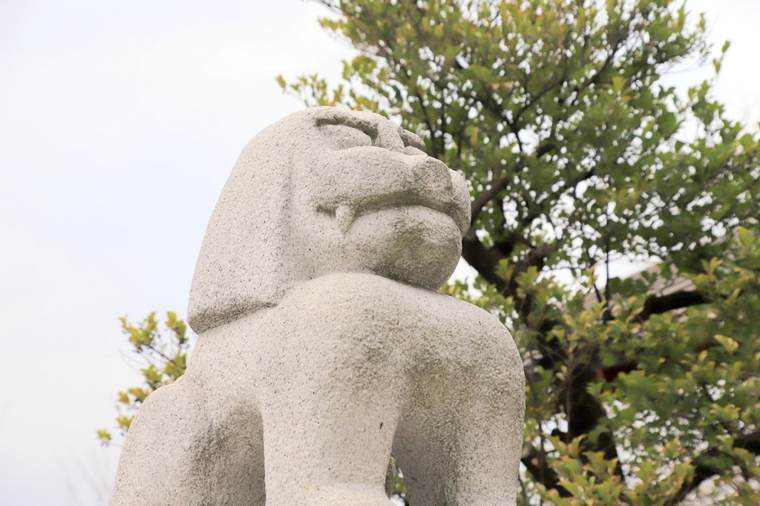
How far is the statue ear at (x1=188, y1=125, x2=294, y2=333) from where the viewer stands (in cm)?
200

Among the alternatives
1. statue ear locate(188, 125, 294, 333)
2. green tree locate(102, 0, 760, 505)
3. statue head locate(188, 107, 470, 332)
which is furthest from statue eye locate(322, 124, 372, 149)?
green tree locate(102, 0, 760, 505)

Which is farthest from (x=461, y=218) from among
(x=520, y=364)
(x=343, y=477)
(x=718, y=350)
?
(x=718, y=350)

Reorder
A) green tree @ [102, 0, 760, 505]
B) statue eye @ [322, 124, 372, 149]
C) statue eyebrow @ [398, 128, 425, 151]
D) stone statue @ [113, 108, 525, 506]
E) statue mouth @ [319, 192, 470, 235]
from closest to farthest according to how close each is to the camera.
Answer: stone statue @ [113, 108, 525, 506] → statue mouth @ [319, 192, 470, 235] → statue eye @ [322, 124, 372, 149] → statue eyebrow @ [398, 128, 425, 151] → green tree @ [102, 0, 760, 505]

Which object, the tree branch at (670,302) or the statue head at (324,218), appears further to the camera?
the tree branch at (670,302)

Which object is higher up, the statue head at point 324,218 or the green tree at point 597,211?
the green tree at point 597,211

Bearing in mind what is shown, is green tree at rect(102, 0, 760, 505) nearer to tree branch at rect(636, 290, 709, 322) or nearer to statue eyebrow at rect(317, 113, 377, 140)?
tree branch at rect(636, 290, 709, 322)

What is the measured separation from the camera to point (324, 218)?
1991mm

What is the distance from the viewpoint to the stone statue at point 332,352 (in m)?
1.78

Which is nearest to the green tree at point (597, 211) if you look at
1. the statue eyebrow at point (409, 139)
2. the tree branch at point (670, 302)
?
the tree branch at point (670, 302)

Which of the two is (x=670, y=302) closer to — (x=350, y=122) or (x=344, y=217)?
(x=350, y=122)

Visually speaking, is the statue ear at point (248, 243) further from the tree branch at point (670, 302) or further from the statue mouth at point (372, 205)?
the tree branch at point (670, 302)

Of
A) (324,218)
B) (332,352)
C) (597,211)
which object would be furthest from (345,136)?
(597,211)

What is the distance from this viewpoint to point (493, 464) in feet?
6.44

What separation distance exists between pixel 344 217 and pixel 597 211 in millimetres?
2620
